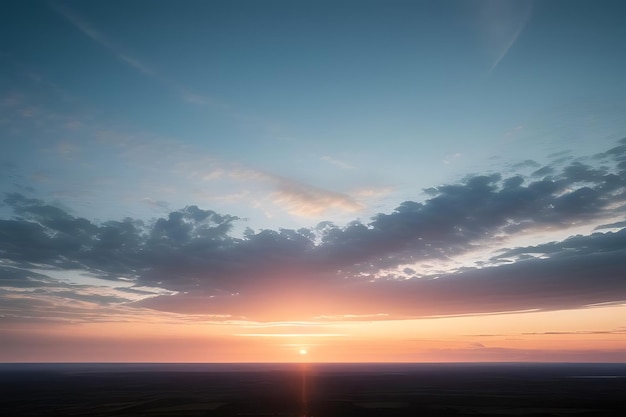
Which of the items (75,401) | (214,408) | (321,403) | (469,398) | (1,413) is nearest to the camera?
(1,413)

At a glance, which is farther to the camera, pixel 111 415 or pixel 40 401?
pixel 40 401

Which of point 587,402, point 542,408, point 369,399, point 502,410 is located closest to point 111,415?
point 369,399

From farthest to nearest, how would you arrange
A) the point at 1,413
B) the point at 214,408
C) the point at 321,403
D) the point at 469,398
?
the point at 469,398 < the point at 321,403 < the point at 214,408 < the point at 1,413

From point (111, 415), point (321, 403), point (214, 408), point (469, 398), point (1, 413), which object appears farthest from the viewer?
point (469, 398)

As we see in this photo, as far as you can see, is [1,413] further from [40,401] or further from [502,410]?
[502,410]

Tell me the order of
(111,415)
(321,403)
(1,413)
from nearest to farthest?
(111,415), (1,413), (321,403)

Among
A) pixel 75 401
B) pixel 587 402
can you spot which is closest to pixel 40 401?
pixel 75 401

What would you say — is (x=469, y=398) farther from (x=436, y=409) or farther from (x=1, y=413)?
(x=1, y=413)

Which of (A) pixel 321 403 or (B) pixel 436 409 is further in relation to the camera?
(A) pixel 321 403
